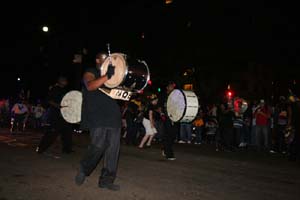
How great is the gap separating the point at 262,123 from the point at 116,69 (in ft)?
33.9

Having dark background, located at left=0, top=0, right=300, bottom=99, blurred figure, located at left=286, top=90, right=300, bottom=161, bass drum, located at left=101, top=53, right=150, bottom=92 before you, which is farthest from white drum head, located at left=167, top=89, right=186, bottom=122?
dark background, located at left=0, top=0, right=300, bottom=99

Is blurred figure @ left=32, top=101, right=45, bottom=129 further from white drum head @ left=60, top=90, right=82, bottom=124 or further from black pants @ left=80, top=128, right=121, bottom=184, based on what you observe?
black pants @ left=80, top=128, right=121, bottom=184

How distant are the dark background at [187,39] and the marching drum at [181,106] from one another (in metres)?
21.5

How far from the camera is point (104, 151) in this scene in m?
6.47

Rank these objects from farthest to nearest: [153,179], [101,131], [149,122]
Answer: [149,122] → [153,179] → [101,131]

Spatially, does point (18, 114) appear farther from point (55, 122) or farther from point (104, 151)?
point (104, 151)

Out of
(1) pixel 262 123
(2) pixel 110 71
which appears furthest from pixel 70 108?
(1) pixel 262 123

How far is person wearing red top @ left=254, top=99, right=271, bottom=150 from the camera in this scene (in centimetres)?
1557

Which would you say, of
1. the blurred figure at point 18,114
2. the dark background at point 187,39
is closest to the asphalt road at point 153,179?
the blurred figure at point 18,114

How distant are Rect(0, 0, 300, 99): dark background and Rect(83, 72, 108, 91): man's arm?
85.4 ft

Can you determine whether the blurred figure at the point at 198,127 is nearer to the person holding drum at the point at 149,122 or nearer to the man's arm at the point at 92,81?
the person holding drum at the point at 149,122

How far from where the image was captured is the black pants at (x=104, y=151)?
20.7 feet

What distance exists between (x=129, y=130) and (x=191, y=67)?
20516 mm

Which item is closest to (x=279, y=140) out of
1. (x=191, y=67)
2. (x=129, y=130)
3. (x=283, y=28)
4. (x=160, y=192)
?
(x=129, y=130)
